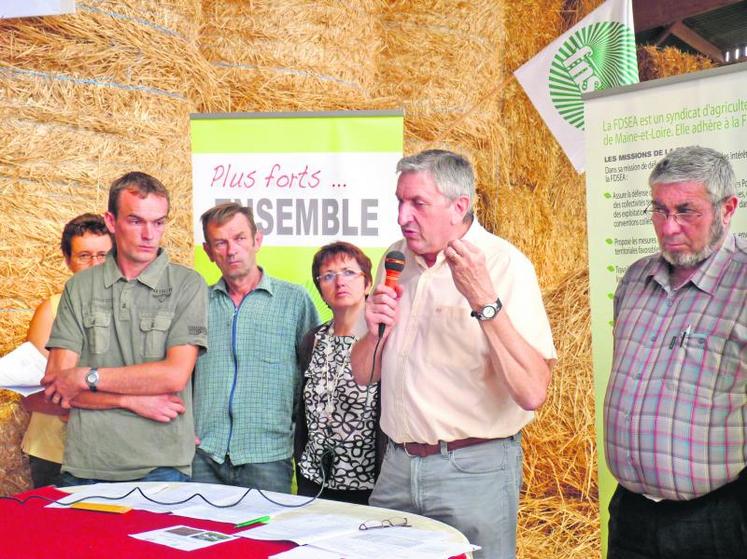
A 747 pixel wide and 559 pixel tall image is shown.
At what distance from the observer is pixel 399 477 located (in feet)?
8.01

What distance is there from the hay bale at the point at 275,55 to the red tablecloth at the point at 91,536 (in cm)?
231

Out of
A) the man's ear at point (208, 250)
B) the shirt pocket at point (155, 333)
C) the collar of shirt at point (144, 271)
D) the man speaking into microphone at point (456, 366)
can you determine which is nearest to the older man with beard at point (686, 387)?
the man speaking into microphone at point (456, 366)

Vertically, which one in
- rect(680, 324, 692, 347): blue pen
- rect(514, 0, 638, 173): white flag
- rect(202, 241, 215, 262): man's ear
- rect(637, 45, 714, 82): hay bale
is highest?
rect(637, 45, 714, 82): hay bale

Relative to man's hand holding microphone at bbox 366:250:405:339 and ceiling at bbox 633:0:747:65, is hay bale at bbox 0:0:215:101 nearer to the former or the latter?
man's hand holding microphone at bbox 366:250:405:339

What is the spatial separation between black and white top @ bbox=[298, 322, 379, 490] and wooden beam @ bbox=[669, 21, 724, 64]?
402cm

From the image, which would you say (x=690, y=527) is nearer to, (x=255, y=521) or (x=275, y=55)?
(x=255, y=521)

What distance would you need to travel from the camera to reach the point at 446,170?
2.44 m

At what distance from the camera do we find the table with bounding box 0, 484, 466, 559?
184 centimetres

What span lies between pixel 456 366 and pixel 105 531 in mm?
945

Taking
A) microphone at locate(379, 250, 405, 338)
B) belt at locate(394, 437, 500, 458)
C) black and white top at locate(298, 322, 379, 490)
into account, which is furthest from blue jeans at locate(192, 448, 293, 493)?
microphone at locate(379, 250, 405, 338)

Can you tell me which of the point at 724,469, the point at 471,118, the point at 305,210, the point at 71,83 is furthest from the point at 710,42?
the point at 724,469

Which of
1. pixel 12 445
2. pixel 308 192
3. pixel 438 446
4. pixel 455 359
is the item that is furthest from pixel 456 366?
pixel 12 445

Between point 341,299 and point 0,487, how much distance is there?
4.84 ft

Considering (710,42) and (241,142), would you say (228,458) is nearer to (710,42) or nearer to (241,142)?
(241,142)
